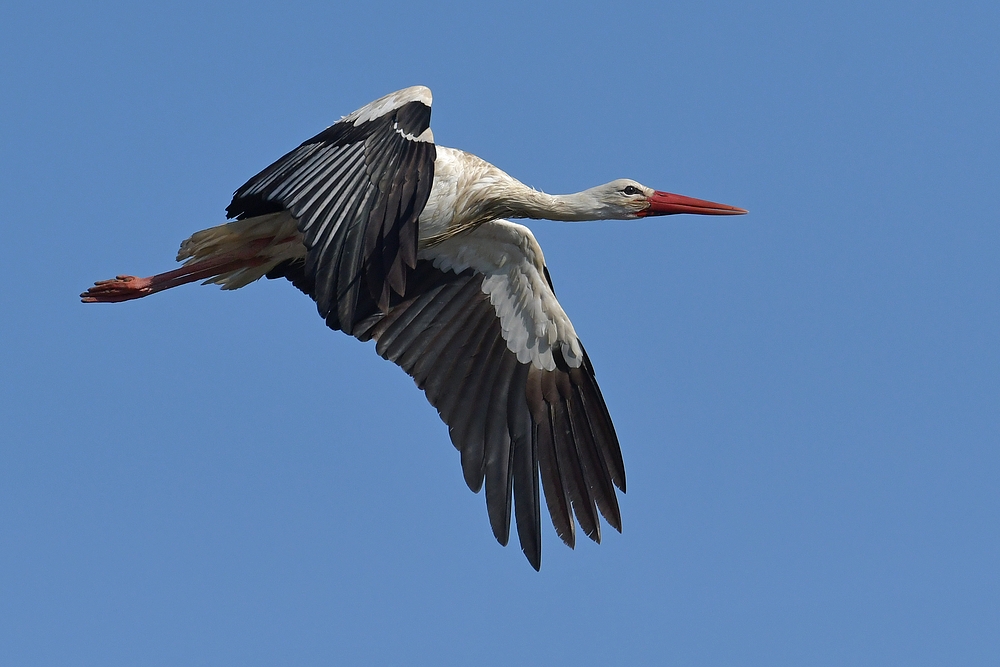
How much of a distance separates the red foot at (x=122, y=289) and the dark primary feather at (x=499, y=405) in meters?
0.93

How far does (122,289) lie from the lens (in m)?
10.7

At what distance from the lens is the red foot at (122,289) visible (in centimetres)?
1066

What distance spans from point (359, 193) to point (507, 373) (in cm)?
300

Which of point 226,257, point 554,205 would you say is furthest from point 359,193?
point 226,257

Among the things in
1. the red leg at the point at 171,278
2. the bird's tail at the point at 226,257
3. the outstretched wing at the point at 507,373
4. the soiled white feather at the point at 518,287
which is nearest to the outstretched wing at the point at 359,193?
the bird's tail at the point at 226,257

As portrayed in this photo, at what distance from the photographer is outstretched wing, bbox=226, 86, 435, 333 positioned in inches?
324

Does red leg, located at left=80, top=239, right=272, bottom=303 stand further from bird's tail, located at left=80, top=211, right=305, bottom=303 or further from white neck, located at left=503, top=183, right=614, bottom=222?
white neck, located at left=503, top=183, right=614, bottom=222

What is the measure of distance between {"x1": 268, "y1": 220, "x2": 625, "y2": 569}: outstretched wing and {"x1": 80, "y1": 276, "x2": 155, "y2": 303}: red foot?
0.94m

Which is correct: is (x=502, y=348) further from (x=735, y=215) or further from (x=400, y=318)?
(x=735, y=215)

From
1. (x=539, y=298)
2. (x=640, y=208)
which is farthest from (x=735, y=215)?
(x=539, y=298)

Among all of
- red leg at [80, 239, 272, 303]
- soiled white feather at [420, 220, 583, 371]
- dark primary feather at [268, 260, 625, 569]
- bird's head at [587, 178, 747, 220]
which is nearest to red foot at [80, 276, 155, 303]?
red leg at [80, 239, 272, 303]

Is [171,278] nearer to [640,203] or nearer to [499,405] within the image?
[499,405]

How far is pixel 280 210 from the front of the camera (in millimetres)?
9984

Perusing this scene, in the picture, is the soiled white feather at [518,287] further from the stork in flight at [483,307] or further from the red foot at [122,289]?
the red foot at [122,289]
